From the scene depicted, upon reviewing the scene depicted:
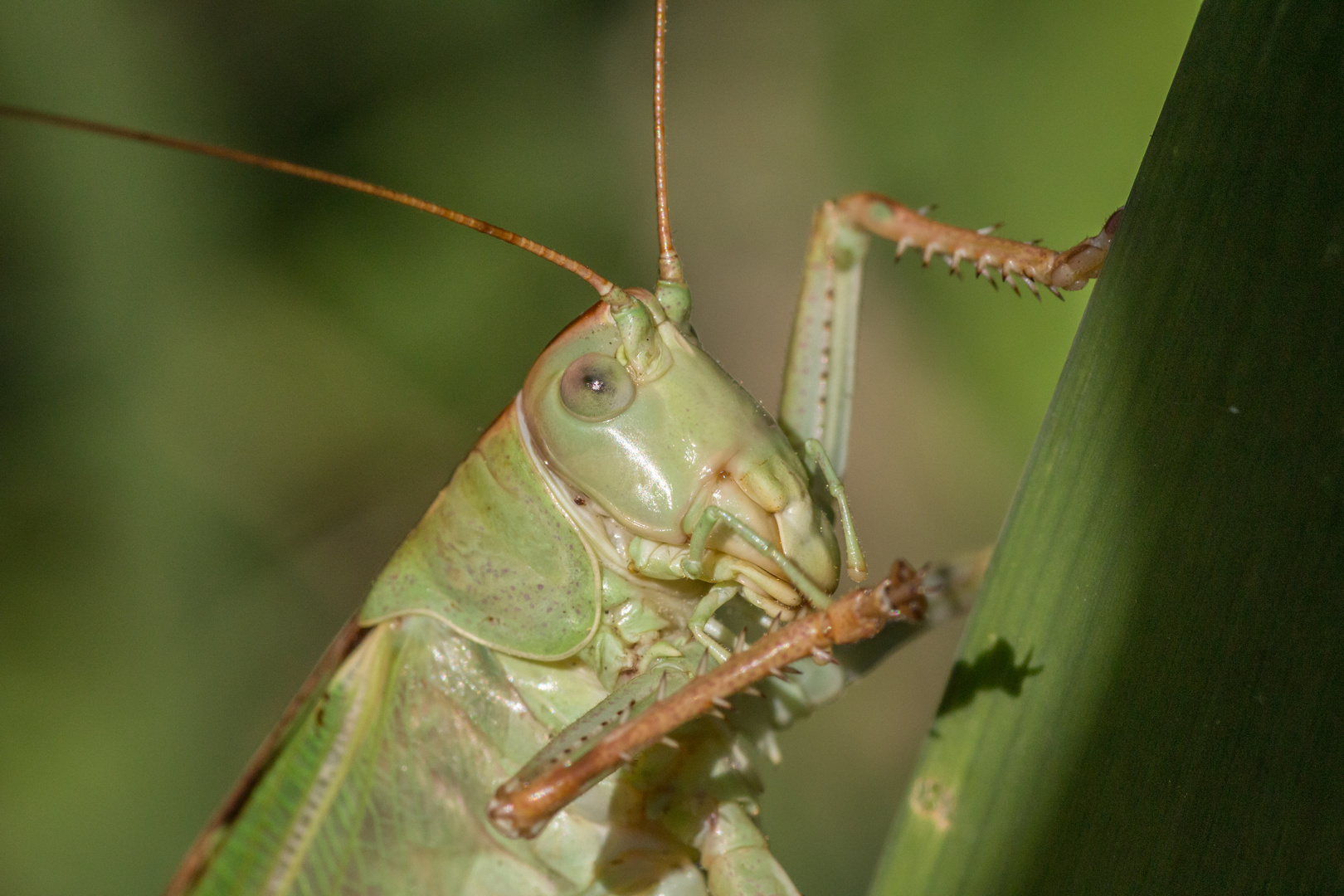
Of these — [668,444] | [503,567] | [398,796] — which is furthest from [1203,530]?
[398,796]

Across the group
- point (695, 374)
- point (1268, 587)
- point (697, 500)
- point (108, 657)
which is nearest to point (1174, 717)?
point (1268, 587)

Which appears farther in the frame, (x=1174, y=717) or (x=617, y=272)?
(x=617, y=272)

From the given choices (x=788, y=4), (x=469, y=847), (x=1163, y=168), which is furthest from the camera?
(x=788, y=4)

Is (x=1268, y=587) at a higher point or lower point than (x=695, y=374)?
lower

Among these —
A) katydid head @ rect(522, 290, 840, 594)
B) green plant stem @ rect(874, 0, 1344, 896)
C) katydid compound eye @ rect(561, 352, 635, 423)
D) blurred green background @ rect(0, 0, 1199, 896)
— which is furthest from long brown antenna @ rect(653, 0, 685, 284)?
blurred green background @ rect(0, 0, 1199, 896)

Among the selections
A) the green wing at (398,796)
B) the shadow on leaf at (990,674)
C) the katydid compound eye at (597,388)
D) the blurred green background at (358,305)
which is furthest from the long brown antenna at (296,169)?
the blurred green background at (358,305)

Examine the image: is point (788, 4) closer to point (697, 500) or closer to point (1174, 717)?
point (697, 500)

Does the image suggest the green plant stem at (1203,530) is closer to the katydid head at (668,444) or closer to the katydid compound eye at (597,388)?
the katydid head at (668,444)
